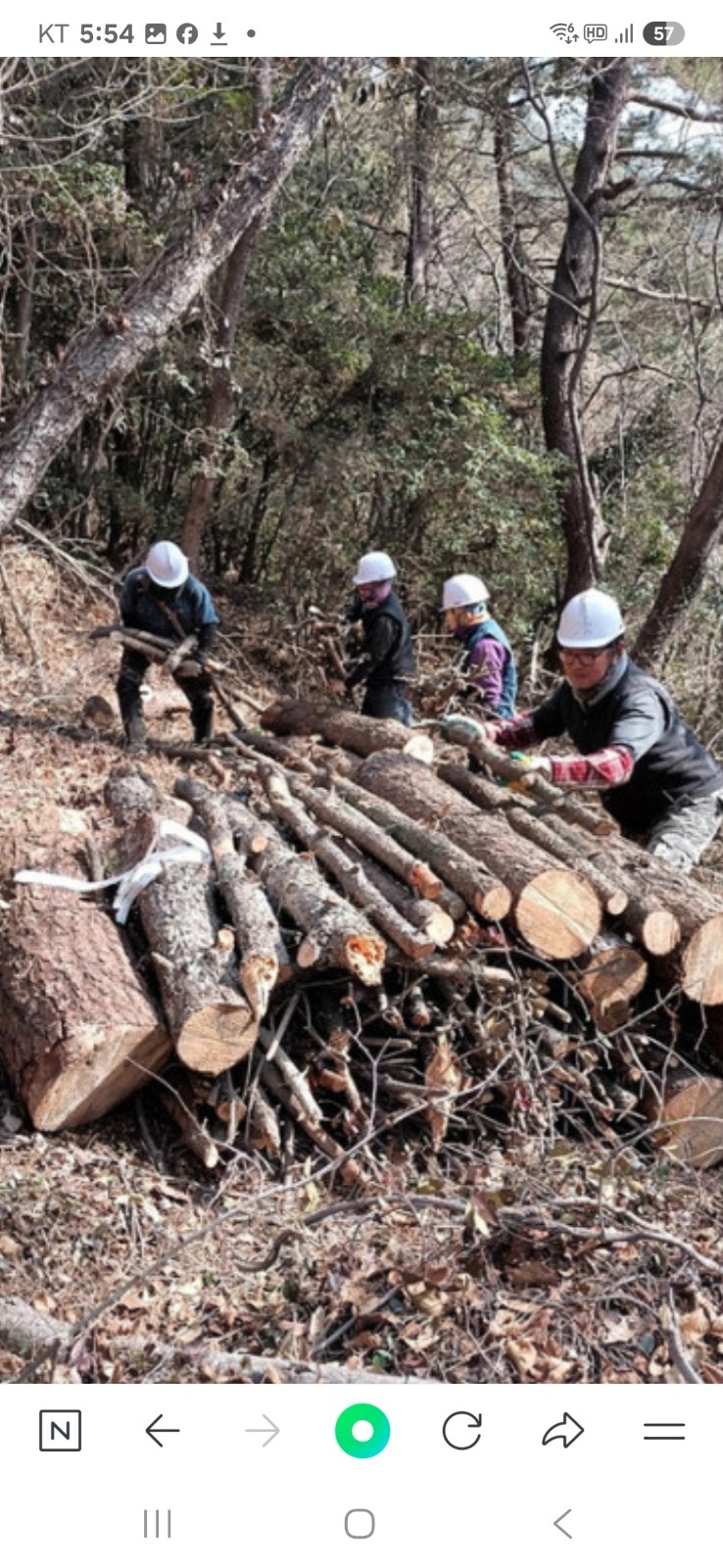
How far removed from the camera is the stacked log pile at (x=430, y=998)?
14.9ft

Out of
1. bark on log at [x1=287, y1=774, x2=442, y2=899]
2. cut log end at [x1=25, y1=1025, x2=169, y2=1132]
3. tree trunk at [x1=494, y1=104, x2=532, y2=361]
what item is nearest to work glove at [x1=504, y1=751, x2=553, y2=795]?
bark on log at [x1=287, y1=774, x2=442, y2=899]

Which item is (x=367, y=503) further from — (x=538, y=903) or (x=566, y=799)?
(x=538, y=903)

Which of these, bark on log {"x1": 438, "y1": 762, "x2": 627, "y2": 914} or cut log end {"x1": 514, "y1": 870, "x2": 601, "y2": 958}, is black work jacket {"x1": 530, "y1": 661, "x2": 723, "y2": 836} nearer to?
bark on log {"x1": 438, "y1": 762, "x2": 627, "y2": 914}

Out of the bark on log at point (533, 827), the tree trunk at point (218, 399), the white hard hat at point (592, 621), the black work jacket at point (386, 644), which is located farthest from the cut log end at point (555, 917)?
the tree trunk at point (218, 399)

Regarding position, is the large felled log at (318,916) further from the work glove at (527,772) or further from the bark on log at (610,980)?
the work glove at (527,772)

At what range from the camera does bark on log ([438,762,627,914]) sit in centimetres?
484

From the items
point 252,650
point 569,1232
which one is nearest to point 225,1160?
point 569,1232

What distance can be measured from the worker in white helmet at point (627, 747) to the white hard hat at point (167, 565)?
3.14 m

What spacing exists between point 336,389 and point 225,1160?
32.4ft

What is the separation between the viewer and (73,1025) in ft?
14.3

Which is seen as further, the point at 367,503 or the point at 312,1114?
the point at 367,503

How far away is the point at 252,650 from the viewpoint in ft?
41.9

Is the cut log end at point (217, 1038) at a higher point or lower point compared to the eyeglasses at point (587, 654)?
lower
